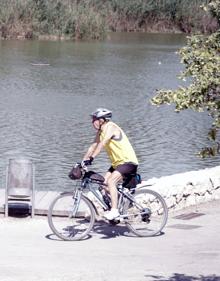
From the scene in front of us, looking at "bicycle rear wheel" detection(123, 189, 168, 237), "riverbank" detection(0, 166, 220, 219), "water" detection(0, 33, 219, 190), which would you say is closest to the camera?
"bicycle rear wheel" detection(123, 189, 168, 237)

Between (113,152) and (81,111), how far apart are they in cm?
1794

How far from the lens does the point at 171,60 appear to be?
50.2 m

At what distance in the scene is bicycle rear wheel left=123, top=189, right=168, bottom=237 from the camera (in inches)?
397

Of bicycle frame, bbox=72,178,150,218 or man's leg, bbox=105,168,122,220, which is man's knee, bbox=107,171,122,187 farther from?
bicycle frame, bbox=72,178,150,218

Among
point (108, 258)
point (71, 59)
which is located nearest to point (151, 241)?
point (108, 258)

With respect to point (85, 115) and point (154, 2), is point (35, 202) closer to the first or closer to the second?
point (85, 115)

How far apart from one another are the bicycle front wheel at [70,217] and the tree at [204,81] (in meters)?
3.55

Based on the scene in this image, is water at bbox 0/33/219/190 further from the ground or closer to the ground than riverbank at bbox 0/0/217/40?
closer to the ground

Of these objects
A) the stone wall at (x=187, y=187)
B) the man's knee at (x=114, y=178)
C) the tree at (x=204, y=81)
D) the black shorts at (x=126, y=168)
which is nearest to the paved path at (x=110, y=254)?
the stone wall at (x=187, y=187)

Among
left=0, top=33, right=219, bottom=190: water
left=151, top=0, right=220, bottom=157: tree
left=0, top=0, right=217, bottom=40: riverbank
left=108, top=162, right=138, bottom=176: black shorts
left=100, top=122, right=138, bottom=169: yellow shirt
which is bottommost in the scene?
left=0, top=33, right=219, bottom=190: water

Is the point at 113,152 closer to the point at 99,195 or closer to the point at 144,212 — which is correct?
the point at 99,195

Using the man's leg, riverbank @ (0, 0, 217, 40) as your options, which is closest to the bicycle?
the man's leg

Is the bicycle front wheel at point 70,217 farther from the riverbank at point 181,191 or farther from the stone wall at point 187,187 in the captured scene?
the stone wall at point 187,187

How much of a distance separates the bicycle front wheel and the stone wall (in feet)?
4.27
